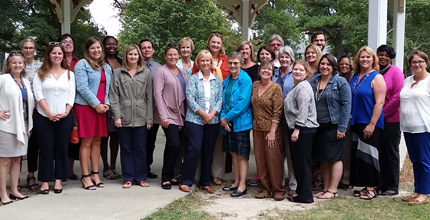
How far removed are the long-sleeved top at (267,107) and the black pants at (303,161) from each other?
261mm

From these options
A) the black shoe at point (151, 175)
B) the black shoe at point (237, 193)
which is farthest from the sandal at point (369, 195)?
the black shoe at point (151, 175)

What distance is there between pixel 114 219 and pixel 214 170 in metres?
1.76

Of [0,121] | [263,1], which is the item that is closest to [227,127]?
[0,121]

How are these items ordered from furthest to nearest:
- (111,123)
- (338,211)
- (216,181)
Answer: (216,181) < (111,123) < (338,211)

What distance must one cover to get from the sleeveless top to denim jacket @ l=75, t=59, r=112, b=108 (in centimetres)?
273

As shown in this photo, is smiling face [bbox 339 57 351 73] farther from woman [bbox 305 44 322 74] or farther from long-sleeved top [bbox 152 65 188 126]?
long-sleeved top [bbox 152 65 188 126]

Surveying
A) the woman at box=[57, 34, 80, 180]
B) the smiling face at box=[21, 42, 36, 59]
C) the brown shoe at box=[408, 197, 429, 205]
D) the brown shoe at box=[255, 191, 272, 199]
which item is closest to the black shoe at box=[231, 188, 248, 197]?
the brown shoe at box=[255, 191, 272, 199]

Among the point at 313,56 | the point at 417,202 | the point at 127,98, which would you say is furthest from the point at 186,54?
the point at 417,202

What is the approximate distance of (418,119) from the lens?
405cm

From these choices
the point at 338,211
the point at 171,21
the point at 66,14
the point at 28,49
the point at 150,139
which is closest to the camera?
the point at 338,211

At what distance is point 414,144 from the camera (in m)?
4.17

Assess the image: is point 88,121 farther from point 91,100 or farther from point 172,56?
point 172,56

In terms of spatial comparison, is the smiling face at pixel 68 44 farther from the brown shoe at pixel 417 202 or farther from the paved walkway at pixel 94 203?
the brown shoe at pixel 417 202

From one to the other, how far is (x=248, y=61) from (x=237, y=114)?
0.86 meters
